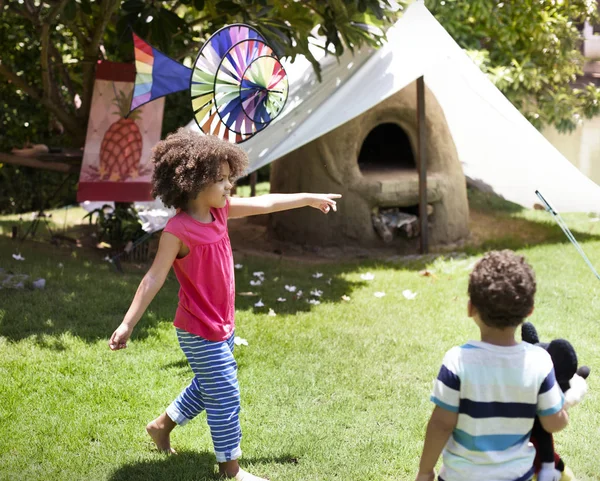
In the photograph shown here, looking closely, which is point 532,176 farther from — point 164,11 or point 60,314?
point 60,314

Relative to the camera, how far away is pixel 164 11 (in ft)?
21.1

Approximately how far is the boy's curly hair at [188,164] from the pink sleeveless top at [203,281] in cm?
11

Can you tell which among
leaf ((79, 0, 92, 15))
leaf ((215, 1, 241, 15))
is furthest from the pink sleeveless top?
leaf ((79, 0, 92, 15))

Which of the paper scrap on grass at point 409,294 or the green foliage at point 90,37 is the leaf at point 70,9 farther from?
the paper scrap on grass at point 409,294

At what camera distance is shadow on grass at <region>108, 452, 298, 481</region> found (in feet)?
11.2

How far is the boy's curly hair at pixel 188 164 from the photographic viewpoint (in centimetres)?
327

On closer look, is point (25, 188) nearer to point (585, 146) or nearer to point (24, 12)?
point (24, 12)

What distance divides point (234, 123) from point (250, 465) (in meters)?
1.73

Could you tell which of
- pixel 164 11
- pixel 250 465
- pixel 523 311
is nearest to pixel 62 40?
pixel 164 11

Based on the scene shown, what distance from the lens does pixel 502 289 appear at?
233 cm

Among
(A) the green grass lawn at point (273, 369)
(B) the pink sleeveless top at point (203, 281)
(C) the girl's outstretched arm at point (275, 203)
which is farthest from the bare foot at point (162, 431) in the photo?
(C) the girl's outstretched arm at point (275, 203)

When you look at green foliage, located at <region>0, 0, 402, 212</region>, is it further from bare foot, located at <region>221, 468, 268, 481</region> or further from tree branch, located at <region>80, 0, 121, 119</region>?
bare foot, located at <region>221, 468, 268, 481</region>

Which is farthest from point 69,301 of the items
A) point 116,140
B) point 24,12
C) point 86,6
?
point 24,12

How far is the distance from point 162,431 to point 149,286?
0.84 meters
